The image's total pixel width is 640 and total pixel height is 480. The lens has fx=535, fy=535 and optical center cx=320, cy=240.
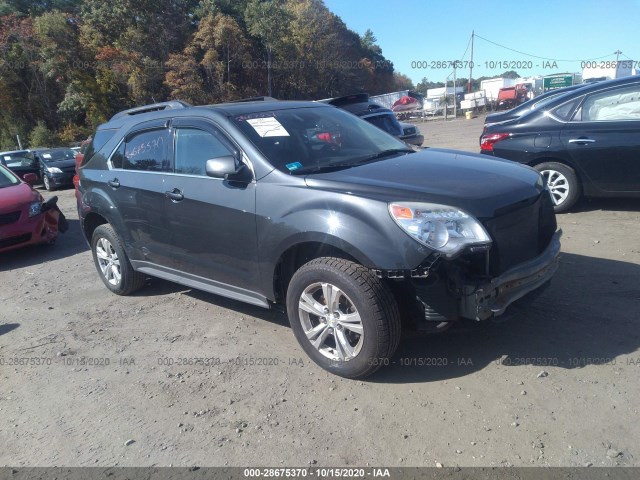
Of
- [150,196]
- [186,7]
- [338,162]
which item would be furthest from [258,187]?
[186,7]

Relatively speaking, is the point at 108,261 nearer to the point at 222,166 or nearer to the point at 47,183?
the point at 222,166

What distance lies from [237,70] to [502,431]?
137 feet

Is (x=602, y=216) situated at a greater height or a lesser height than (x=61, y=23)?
lesser

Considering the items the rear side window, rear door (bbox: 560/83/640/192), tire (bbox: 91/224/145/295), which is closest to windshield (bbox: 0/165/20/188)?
the rear side window

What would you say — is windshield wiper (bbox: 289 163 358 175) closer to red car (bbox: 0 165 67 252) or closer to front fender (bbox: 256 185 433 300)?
front fender (bbox: 256 185 433 300)

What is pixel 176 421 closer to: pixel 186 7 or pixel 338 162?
pixel 338 162

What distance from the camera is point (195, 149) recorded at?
4395mm

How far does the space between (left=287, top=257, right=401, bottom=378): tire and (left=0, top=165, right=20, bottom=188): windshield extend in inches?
261

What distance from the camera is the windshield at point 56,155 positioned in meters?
17.2

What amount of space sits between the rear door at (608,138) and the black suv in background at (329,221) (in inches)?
113

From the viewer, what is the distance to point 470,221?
3.20 meters

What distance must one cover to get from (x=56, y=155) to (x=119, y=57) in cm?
2348

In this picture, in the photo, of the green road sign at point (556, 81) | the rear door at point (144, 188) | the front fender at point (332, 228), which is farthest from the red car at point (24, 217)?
the green road sign at point (556, 81)

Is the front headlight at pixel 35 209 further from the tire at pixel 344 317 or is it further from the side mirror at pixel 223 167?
the tire at pixel 344 317
